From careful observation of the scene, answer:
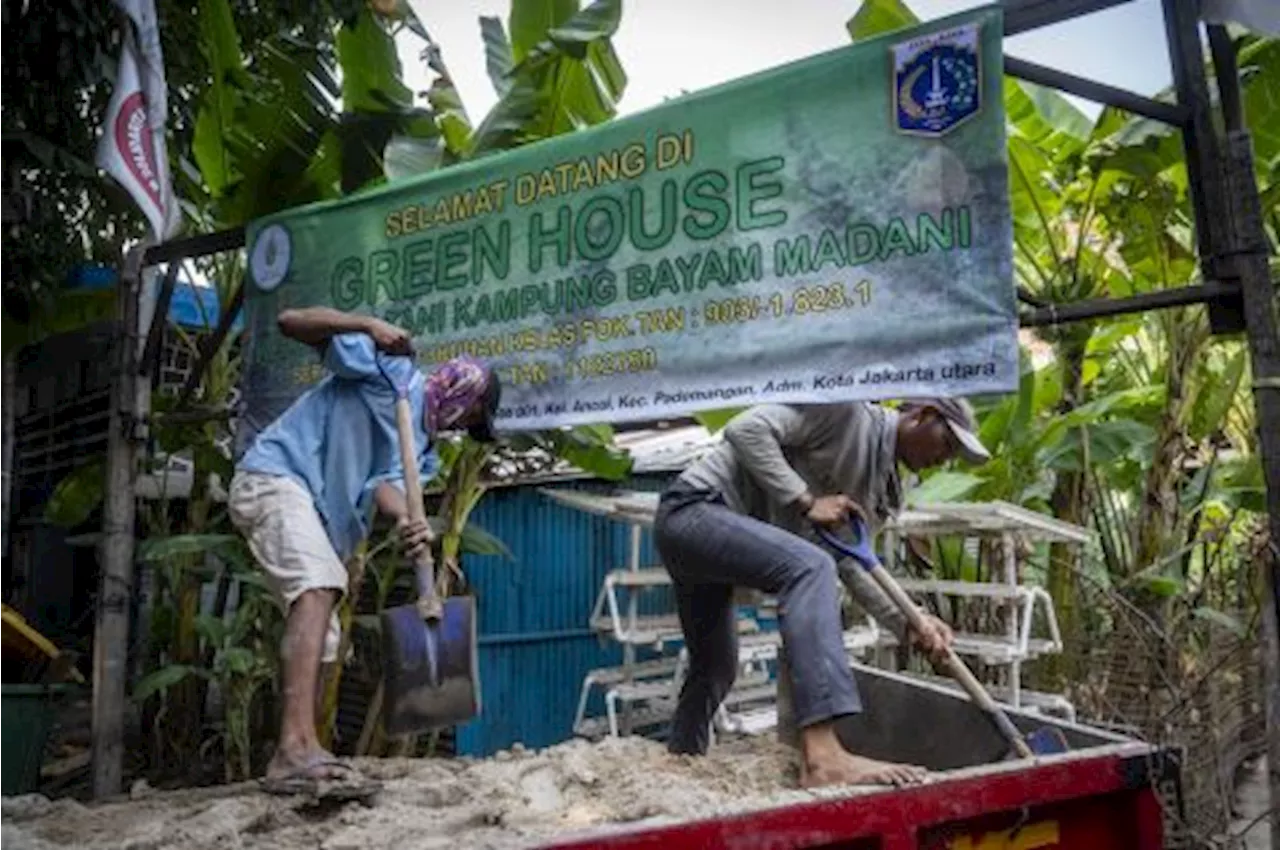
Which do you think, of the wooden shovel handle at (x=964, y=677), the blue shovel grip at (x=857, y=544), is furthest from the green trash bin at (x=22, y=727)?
the wooden shovel handle at (x=964, y=677)

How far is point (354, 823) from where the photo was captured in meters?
2.41

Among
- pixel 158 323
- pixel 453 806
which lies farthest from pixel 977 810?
pixel 158 323

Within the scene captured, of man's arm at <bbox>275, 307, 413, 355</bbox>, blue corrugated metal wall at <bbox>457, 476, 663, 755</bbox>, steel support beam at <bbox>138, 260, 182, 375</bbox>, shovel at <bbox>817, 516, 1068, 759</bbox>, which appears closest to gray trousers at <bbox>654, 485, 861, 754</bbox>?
shovel at <bbox>817, 516, 1068, 759</bbox>

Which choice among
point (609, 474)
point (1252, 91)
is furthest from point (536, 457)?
point (1252, 91)

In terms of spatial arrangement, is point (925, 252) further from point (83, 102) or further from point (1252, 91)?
point (83, 102)

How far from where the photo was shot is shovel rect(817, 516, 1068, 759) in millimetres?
2934

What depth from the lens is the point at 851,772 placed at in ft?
8.40

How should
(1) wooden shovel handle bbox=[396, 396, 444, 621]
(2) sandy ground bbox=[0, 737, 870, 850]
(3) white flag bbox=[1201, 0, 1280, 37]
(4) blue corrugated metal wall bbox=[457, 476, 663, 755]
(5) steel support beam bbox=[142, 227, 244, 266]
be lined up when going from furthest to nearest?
(4) blue corrugated metal wall bbox=[457, 476, 663, 755], (5) steel support beam bbox=[142, 227, 244, 266], (1) wooden shovel handle bbox=[396, 396, 444, 621], (3) white flag bbox=[1201, 0, 1280, 37], (2) sandy ground bbox=[0, 737, 870, 850]

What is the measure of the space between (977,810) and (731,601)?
140 centimetres

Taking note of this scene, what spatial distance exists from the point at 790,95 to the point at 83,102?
375 centimetres

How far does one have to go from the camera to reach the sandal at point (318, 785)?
2.60 metres

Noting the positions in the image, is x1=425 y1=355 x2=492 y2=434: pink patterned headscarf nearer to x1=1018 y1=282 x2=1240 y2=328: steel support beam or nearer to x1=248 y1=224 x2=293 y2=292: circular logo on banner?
x1=248 y1=224 x2=293 y2=292: circular logo on banner

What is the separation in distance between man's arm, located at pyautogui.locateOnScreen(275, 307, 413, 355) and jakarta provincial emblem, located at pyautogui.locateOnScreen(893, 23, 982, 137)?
4.95ft

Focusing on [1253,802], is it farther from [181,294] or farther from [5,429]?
[5,429]
